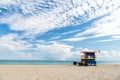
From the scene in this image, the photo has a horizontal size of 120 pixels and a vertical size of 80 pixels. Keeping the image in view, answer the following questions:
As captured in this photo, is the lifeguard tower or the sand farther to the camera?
the lifeguard tower

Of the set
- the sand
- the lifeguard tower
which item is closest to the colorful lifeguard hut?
the lifeguard tower

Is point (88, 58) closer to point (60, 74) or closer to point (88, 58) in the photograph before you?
point (88, 58)

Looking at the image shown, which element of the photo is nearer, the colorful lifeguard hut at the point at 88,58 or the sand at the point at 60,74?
the sand at the point at 60,74

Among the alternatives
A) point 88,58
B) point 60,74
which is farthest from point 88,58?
point 60,74

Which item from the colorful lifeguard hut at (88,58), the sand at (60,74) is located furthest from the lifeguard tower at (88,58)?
the sand at (60,74)

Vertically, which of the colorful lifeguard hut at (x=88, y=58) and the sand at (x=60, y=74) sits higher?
the colorful lifeguard hut at (x=88, y=58)

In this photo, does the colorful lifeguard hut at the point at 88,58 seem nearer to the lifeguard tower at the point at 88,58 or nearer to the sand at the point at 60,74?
the lifeguard tower at the point at 88,58

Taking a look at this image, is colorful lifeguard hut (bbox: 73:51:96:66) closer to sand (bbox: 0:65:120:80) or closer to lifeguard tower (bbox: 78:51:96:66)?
lifeguard tower (bbox: 78:51:96:66)

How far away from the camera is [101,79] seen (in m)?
13.2

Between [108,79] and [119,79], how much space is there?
72 centimetres

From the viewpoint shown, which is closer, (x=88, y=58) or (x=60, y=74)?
(x=60, y=74)

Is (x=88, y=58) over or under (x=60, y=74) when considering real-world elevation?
over

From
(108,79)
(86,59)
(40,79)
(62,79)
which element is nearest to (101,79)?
(108,79)

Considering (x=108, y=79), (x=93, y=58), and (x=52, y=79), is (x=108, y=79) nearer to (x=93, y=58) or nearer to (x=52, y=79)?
(x=52, y=79)
